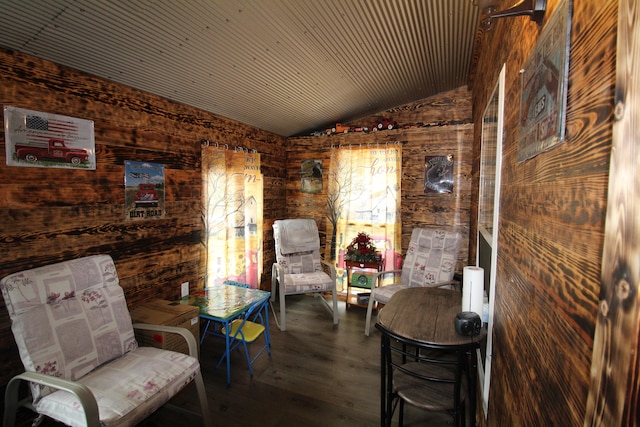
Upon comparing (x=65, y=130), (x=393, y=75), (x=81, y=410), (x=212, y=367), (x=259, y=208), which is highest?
(x=393, y=75)

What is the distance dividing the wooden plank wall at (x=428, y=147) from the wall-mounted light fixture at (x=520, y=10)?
8.95 ft

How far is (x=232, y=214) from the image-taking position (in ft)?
10.9

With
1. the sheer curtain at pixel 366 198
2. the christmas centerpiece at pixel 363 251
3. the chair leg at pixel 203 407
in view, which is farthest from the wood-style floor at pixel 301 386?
the sheer curtain at pixel 366 198

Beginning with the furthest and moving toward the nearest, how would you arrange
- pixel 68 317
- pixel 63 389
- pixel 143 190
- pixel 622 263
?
pixel 143 190, pixel 68 317, pixel 63 389, pixel 622 263

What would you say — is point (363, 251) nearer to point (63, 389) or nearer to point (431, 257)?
point (431, 257)

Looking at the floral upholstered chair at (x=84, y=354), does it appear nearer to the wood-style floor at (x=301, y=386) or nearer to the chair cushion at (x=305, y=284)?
the wood-style floor at (x=301, y=386)

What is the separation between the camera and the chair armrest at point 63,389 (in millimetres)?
1312

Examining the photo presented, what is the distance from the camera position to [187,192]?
283 centimetres

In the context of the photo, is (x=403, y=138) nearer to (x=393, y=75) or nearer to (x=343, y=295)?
(x=393, y=75)

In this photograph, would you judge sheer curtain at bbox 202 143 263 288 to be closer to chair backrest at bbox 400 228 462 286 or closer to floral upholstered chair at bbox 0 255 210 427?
floral upholstered chair at bbox 0 255 210 427

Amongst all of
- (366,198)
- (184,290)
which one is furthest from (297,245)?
(184,290)

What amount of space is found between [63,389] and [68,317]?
18.1 inches

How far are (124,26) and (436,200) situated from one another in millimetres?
3237

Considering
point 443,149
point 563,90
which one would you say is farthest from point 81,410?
point 443,149
